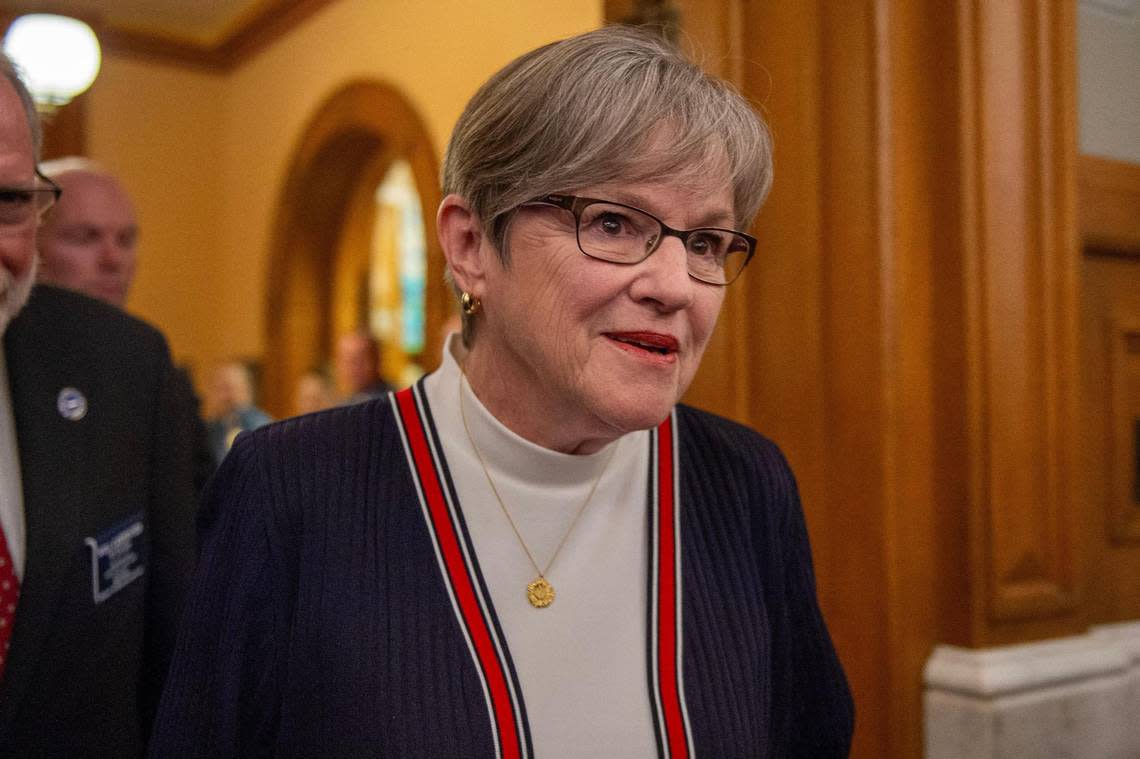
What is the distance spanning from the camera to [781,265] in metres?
2.10

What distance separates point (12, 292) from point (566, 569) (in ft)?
2.89

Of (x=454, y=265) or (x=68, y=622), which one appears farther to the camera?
(x=68, y=622)

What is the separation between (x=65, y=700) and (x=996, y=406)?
1586mm

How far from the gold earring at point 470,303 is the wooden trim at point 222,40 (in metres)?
5.83

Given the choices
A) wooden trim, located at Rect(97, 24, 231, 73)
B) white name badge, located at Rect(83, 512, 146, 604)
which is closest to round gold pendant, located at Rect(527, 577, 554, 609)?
white name badge, located at Rect(83, 512, 146, 604)

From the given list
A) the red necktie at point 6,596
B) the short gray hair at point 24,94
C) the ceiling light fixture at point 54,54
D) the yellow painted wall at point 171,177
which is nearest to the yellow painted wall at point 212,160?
the yellow painted wall at point 171,177

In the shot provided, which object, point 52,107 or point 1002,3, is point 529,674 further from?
point 52,107

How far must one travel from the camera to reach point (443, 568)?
1303mm

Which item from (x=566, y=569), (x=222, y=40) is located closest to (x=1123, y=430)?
(x=566, y=569)

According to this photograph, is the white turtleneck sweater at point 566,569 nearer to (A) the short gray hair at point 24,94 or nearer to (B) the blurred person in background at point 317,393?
(A) the short gray hair at point 24,94

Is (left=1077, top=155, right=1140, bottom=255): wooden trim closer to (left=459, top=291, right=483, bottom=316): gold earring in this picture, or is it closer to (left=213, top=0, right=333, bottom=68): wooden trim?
(left=459, top=291, right=483, bottom=316): gold earring

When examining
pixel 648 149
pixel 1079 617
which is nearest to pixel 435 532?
pixel 648 149

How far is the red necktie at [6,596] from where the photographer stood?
1.45 m

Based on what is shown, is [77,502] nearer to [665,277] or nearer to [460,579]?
[460,579]
